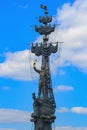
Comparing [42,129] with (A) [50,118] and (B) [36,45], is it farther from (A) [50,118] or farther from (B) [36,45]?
(B) [36,45]

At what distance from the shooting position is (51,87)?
293 ft

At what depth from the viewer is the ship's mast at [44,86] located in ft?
285

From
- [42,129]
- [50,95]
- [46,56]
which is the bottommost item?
[42,129]

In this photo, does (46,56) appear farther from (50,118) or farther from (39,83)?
(50,118)

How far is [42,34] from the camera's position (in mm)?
91625

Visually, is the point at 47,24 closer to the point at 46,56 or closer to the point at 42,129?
the point at 46,56

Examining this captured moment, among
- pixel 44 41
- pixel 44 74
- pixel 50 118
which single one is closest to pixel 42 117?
pixel 50 118

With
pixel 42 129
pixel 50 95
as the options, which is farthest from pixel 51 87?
pixel 42 129

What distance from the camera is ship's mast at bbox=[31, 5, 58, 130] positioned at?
8700cm

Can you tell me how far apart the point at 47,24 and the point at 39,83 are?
Answer: 10.3m

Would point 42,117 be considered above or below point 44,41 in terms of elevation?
below

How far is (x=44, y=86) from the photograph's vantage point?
291 feet

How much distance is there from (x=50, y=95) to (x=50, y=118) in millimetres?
4029

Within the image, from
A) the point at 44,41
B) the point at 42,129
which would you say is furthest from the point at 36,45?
the point at 42,129
